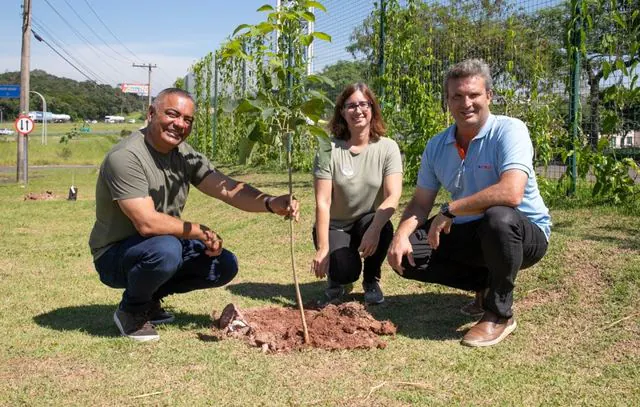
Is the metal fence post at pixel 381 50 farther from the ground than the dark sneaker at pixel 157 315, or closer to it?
farther from the ground

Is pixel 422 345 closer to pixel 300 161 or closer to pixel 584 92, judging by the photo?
pixel 584 92

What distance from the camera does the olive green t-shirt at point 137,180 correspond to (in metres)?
3.37

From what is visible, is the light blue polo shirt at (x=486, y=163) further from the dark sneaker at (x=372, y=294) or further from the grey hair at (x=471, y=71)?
the dark sneaker at (x=372, y=294)

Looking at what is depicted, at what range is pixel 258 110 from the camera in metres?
3.16

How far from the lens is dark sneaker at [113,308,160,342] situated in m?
3.47

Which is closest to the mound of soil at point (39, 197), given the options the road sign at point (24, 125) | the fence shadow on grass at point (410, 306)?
the road sign at point (24, 125)

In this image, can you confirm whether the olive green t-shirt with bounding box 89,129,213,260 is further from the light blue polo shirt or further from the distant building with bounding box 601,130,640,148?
the distant building with bounding box 601,130,640,148

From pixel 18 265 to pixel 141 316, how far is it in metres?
2.60

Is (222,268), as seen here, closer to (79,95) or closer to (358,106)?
(358,106)

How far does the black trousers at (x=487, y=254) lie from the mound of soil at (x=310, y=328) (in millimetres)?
360

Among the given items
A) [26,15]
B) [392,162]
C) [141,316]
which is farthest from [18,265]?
[26,15]

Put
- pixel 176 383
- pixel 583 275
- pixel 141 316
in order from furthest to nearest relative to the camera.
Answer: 1. pixel 583 275
2. pixel 141 316
3. pixel 176 383

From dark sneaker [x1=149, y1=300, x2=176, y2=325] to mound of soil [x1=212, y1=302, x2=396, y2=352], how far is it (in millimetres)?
292

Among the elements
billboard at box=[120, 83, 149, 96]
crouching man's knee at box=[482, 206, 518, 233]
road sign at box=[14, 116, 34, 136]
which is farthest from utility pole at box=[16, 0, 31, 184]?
billboard at box=[120, 83, 149, 96]
